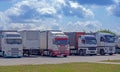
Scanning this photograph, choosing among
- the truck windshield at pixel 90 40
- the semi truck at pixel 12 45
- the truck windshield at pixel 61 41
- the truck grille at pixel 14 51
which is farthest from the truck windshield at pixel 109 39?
the truck grille at pixel 14 51

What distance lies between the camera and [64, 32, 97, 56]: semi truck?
5928 cm

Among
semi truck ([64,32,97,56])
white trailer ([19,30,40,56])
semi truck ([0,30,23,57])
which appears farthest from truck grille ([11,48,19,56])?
semi truck ([64,32,97,56])

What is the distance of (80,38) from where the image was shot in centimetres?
Result: 5975

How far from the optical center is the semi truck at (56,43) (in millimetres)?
53938

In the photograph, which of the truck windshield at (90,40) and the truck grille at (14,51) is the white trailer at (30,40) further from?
the truck windshield at (90,40)

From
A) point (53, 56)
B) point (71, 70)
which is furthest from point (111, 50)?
point (71, 70)

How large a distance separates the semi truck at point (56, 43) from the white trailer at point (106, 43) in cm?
858

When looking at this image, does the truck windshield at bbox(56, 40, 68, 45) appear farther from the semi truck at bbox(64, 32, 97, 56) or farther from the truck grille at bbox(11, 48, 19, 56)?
the truck grille at bbox(11, 48, 19, 56)

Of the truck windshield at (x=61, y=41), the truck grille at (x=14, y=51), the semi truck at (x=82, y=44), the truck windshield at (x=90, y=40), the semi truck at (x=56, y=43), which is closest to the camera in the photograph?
the truck grille at (x=14, y=51)

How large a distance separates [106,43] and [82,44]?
13.5ft

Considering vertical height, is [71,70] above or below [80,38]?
below

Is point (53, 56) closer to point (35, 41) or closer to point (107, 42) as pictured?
point (35, 41)

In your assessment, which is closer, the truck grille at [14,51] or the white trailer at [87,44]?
the truck grille at [14,51]

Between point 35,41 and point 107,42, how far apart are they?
480 inches
